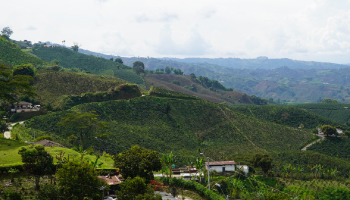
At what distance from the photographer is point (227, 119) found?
8719cm

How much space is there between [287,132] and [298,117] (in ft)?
84.2

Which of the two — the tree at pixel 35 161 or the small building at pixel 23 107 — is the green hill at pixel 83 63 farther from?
the tree at pixel 35 161

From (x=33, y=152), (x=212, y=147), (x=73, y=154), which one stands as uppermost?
(x=33, y=152)

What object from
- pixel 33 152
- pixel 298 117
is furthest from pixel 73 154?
pixel 298 117

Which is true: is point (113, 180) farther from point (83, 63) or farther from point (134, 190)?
point (83, 63)

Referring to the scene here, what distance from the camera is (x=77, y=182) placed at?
87.1ft

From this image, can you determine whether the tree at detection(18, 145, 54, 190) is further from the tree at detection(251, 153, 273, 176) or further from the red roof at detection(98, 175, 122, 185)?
the tree at detection(251, 153, 273, 176)

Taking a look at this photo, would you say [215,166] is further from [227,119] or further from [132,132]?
[227,119]

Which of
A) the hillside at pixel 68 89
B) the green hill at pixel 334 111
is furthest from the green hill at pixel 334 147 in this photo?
the hillside at pixel 68 89

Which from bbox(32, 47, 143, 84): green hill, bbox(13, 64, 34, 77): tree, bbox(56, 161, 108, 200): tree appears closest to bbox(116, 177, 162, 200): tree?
bbox(56, 161, 108, 200): tree

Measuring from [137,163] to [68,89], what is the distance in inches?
2430

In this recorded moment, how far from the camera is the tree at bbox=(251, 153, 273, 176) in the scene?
54.4 m

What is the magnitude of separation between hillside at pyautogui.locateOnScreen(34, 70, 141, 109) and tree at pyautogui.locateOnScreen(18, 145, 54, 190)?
47.6 meters

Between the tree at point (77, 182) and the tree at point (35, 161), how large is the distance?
7.85 ft
